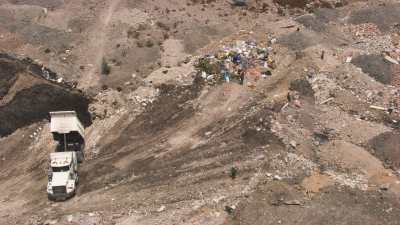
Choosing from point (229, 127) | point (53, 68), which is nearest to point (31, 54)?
point (53, 68)

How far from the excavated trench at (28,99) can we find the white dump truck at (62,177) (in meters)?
5.18

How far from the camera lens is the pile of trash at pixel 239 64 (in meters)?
33.8

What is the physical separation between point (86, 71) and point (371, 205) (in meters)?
20.3

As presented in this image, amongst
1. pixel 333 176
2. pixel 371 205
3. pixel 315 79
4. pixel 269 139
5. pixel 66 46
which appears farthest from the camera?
pixel 66 46

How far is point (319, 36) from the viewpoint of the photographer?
126 feet

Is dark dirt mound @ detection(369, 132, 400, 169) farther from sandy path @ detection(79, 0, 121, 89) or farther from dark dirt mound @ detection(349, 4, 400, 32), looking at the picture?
sandy path @ detection(79, 0, 121, 89)

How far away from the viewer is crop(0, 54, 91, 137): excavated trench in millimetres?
31047

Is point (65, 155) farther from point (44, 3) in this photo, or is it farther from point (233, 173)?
point (44, 3)

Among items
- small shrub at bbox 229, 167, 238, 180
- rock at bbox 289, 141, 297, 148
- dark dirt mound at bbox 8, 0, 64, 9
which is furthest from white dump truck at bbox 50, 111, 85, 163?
dark dirt mound at bbox 8, 0, 64, 9

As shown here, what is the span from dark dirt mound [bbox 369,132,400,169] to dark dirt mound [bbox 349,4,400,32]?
45.7ft

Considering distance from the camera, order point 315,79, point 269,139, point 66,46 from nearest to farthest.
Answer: point 269,139 < point 315,79 < point 66,46

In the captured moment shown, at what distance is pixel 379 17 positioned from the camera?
41156 mm

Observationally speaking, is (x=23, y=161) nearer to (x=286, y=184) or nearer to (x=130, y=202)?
(x=130, y=202)

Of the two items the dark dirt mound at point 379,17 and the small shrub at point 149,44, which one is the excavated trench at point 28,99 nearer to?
A: the small shrub at point 149,44
